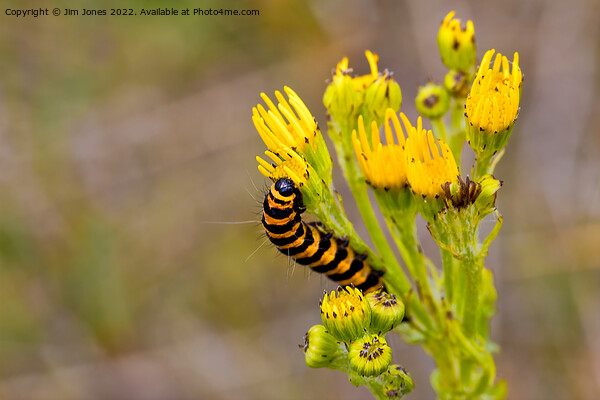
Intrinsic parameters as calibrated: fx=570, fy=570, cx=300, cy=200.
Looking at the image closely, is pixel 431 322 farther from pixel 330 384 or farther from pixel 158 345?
pixel 158 345

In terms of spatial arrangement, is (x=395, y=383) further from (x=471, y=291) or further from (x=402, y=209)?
(x=402, y=209)

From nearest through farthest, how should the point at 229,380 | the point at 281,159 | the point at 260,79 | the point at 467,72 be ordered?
the point at 281,159 < the point at 467,72 < the point at 229,380 < the point at 260,79

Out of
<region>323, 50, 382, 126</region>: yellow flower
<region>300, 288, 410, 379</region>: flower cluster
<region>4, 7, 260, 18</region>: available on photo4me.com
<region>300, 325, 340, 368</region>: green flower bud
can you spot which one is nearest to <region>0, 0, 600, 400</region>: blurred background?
<region>4, 7, 260, 18</region>: available on photo4me.com

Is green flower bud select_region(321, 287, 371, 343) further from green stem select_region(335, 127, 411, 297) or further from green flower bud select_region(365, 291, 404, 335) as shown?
green stem select_region(335, 127, 411, 297)

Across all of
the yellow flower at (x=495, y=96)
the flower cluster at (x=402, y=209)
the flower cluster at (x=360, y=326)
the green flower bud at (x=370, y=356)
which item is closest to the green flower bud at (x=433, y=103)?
the flower cluster at (x=402, y=209)

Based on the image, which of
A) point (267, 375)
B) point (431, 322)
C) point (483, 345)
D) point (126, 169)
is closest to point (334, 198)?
point (431, 322)

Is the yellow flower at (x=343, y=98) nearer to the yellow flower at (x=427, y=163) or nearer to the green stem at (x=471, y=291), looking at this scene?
the yellow flower at (x=427, y=163)

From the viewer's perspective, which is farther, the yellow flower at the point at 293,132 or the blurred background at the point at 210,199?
the blurred background at the point at 210,199
